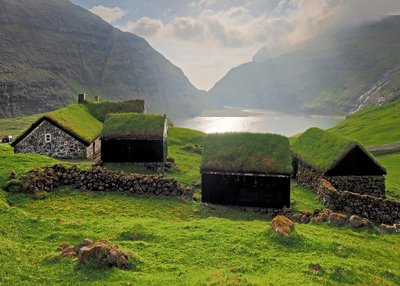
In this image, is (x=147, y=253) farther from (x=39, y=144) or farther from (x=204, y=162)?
(x=39, y=144)

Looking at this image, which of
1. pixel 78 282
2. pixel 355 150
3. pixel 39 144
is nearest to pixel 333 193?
pixel 355 150

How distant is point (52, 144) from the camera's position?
4497 cm

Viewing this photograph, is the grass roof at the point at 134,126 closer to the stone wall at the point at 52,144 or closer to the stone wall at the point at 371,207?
the stone wall at the point at 52,144

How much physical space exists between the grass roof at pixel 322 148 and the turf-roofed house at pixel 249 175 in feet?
23.3

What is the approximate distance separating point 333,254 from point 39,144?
4002cm

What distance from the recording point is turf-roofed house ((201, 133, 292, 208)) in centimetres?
2889

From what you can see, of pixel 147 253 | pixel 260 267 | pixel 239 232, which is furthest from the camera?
pixel 239 232

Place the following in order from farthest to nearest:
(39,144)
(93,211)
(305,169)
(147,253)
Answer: (39,144) < (305,169) < (93,211) < (147,253)

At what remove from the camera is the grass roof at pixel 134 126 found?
41.0 meters

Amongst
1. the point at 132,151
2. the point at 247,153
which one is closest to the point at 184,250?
the point at 247,153

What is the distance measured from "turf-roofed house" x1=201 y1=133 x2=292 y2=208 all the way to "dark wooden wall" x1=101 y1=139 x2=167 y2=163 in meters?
11.4

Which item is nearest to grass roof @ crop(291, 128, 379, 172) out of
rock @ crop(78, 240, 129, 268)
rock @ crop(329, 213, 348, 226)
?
rock @ crop(329, 213, 348, 226)

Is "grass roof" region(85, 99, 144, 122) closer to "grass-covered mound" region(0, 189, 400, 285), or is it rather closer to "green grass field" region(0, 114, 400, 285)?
"green grass field" region(0, 114, 400, 285)

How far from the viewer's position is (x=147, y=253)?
16.2 meters
